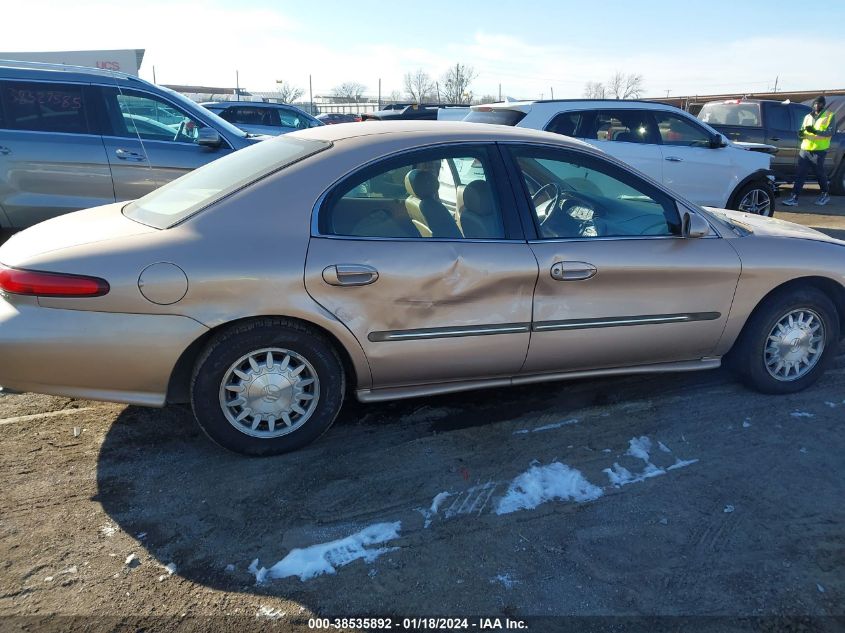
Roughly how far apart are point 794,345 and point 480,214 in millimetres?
2155

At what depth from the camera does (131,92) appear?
241 inches

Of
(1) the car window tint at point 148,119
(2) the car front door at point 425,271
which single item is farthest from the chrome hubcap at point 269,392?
(1) the car window tint at point 148,119

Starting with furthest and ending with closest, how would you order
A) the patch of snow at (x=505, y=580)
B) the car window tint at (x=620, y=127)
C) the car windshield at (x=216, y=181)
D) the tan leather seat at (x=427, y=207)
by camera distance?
1. the car window tint at (x=620, y=127)
2. the tan leather seat at (x=427, y=207)
3. the car windshield at (x=216, y=181)
4. the patch of snow at (x=505, y=580)

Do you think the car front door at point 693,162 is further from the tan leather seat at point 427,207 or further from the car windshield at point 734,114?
the tan leather seat at point 427,207

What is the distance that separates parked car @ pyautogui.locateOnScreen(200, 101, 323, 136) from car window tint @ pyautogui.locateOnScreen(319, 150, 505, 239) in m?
11.5

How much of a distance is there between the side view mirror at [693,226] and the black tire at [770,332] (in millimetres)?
709

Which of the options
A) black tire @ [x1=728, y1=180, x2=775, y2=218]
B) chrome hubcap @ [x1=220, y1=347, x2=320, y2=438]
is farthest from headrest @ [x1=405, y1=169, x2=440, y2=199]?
black tire @ [x1=728, y1=180, x2=775, y2=218]

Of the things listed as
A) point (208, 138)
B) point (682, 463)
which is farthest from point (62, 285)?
point (208, 138)

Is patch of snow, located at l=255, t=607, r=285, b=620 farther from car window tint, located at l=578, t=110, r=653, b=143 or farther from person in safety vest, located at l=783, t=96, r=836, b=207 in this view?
person in safety vest, located at l=783, t=96, r=836, b=207

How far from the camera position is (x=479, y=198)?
335cm

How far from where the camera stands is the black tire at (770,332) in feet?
12.5

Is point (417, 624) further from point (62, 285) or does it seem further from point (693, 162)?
point (693, 162)

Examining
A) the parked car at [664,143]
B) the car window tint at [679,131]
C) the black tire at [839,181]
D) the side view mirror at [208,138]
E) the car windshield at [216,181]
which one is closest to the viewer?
the car windshield at [216,181]

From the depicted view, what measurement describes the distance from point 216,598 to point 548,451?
173cm
